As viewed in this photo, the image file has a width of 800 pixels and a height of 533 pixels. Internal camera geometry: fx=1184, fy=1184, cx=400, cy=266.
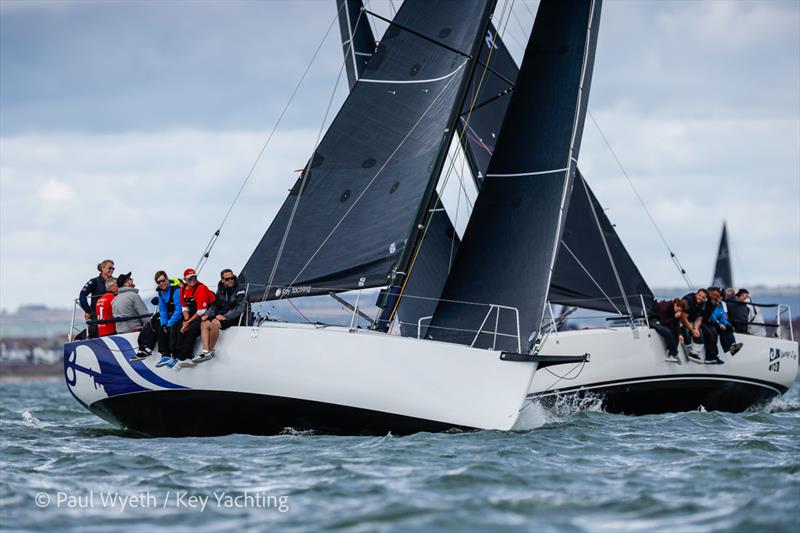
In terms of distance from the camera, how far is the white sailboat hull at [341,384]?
447 inches

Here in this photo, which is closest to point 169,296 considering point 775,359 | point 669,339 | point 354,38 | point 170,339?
point 170,339

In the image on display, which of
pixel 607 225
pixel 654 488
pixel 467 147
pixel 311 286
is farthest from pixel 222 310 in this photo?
pixel 607 225

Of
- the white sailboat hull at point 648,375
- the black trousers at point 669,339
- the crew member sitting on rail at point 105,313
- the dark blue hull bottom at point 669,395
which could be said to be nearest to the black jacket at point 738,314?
the white sailboat hull at point 648,375

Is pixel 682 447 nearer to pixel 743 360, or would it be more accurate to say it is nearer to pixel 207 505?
pixel 207 505

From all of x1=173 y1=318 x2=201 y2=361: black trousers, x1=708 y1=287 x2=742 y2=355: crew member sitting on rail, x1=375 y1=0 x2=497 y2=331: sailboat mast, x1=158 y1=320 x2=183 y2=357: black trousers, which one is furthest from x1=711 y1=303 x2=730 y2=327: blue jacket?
x1=158 y1=320 x2=183 y2=357: black trousers

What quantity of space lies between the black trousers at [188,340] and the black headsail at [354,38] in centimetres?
648

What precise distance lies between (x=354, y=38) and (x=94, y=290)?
6.26 m

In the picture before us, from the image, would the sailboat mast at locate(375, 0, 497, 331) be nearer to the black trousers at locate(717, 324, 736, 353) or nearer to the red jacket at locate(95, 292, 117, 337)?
the red jacket at locate(95, 292, 117, 337)

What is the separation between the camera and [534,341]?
12.0 meters

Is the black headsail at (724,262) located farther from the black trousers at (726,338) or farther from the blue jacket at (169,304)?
the blue jacket at (169,304)

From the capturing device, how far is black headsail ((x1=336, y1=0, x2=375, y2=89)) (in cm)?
1805

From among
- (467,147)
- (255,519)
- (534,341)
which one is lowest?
Result: (255,519)

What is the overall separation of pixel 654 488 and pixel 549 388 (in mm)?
6845

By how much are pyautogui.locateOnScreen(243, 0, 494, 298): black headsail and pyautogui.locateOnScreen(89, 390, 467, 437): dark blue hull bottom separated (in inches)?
59.4
